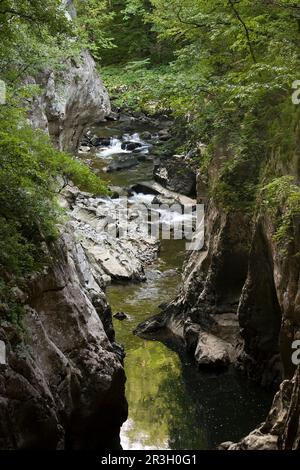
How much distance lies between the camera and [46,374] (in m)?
11.6

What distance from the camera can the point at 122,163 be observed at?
1406 inches

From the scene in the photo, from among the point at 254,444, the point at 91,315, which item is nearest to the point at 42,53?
the point at 91,315

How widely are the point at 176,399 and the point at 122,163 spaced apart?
21.0 metres

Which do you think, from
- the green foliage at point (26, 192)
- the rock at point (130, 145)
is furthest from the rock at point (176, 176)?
the green foliage at point (26, 192)

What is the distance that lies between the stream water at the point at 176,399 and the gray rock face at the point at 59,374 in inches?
51.9

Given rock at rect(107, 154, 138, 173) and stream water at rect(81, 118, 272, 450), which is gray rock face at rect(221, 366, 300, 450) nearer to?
stream water at rect(81, 118, 272, 450)

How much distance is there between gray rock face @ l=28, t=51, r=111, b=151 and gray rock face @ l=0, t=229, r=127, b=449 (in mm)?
5843

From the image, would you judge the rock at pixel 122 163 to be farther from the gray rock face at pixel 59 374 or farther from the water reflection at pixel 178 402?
A: the gray rock face at pixel 59 374

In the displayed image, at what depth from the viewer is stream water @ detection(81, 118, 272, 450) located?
14.8 meters

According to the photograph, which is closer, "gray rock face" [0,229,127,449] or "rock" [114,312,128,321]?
"gray rock face" [0,229,127,449]

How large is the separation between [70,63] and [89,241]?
8.11 metres

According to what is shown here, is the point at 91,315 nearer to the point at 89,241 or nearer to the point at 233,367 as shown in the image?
the point at 233,367

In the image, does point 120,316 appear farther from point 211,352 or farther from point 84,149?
point 84,149

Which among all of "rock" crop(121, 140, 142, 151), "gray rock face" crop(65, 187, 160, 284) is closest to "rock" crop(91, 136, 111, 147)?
"rock" crop(121, 140, 142, 151)
